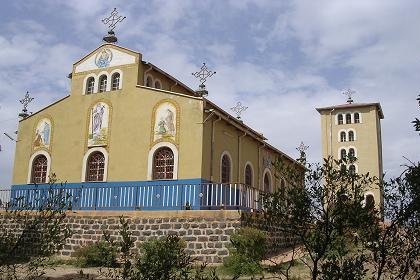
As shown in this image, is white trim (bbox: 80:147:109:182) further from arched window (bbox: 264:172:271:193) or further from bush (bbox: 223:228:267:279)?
arched window (bbox: 264:172:271:193)

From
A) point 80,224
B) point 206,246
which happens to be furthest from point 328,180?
point 80,224

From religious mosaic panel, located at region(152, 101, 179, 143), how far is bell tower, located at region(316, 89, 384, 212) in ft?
96.0

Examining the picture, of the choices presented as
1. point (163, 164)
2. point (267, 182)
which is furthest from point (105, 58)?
point (267, 182)

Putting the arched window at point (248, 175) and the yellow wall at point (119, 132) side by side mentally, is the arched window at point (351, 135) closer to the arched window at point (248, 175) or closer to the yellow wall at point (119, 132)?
the arched window at point (248, 175)

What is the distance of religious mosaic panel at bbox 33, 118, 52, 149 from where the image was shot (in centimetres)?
2084

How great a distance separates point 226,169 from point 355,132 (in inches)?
1152

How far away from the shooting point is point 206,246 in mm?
13781

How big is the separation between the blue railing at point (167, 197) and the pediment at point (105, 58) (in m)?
5.30

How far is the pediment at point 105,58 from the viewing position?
19.5 metres

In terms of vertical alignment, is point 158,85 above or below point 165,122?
above

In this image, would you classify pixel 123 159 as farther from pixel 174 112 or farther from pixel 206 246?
pixel 206 246

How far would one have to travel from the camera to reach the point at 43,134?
69.0 ft

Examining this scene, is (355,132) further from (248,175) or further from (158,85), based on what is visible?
(158,85)

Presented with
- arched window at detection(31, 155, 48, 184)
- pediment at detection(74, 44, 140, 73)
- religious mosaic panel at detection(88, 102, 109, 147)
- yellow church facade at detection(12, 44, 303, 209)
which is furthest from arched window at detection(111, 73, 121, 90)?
arched window at detection(31, 155, 48, 184)
